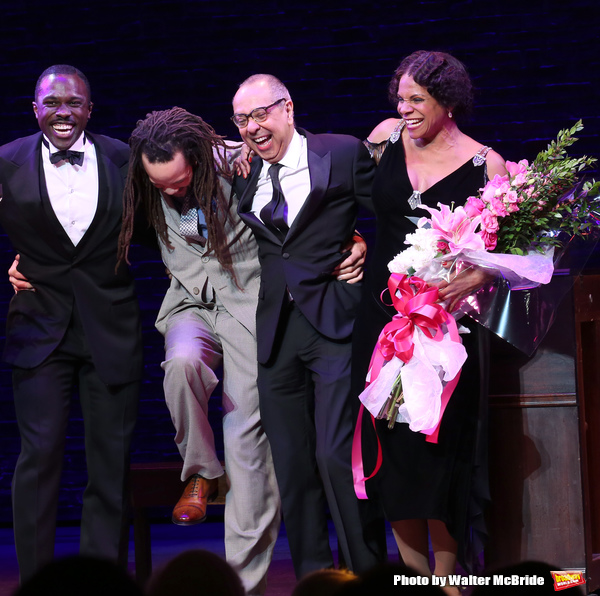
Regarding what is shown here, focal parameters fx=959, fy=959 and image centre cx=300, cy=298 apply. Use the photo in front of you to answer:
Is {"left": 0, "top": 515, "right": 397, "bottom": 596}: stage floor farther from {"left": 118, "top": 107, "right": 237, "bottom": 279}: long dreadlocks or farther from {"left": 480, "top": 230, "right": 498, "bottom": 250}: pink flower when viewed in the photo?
{"left": 480, "top": 230, "right": 498, "bottom": 250}: pink flower

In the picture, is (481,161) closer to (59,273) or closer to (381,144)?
(381,144)

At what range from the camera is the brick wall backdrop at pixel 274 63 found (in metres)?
4.46

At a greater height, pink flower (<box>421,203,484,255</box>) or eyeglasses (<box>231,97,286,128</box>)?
eyeglasses (<box>231,97,286,128</box>)

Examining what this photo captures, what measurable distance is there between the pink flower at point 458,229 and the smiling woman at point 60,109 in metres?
1.39

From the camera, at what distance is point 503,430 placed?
3.14 m

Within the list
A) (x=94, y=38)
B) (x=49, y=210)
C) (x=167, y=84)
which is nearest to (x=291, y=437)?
(x=49, y=210)

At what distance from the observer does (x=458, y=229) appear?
2764 millimetres

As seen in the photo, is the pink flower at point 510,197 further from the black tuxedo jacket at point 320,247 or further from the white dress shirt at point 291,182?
the white dress shirt at point 291,182

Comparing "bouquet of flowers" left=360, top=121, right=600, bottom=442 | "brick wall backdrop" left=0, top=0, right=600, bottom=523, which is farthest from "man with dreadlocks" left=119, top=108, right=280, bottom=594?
"brick wall backdrop" left=0, top=0, right=600, bottom=523

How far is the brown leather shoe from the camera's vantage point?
3307 mm

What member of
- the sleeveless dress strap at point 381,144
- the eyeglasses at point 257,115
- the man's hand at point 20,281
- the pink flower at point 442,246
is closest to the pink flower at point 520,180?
the pink flower at point 442,246

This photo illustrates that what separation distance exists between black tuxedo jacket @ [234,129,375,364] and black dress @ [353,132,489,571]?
17 centimetres

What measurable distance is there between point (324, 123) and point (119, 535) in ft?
7.33

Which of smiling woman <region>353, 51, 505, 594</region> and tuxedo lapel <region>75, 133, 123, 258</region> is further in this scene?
tuxedo lapel <region>75, 133, 123, 258</region>
